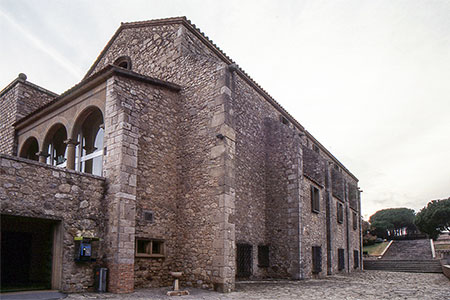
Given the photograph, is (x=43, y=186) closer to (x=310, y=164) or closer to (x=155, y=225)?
(x=155, y=225)

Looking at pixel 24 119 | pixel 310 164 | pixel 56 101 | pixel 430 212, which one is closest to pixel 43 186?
pixel 56 101

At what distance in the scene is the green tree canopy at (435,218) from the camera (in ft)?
163

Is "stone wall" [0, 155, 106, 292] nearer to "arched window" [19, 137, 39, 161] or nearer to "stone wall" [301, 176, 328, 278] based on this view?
"arched window" [19, 137, 39, 161]

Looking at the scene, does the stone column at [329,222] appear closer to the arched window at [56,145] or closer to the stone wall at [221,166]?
the stone wall at [221,166]

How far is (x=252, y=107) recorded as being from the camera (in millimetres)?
17078

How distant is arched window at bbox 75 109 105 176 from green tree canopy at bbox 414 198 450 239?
162 feet

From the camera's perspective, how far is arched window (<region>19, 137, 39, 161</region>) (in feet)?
51.7

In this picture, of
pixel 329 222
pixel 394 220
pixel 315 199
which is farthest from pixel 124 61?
pixel 394 220

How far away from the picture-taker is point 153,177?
12.0 metres

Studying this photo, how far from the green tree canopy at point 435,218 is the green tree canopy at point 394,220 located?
26.4 feet

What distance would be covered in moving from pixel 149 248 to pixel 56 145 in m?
6.06

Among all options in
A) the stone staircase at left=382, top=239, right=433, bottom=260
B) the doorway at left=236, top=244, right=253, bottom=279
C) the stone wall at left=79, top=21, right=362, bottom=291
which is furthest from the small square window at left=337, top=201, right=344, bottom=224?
the stone staircase at left=382, top=239, right=433, bottom=260

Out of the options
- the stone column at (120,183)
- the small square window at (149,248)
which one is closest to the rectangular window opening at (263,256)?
the small square window at (149,248)

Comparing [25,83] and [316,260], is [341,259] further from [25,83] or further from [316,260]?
[25,83]
